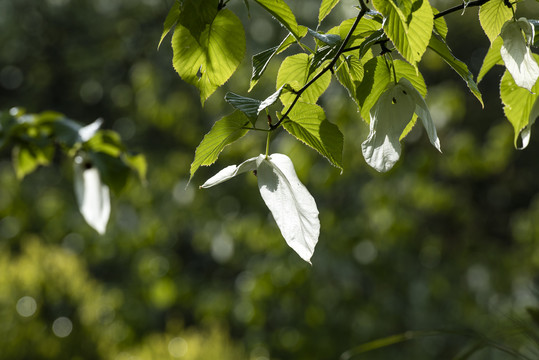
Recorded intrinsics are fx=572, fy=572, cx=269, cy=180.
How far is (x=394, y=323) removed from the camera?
2439 millimetres

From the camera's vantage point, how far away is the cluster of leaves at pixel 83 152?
75 centimetres

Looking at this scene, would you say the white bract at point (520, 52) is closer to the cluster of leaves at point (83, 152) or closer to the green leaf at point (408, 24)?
the green leaf at point (408, 24)

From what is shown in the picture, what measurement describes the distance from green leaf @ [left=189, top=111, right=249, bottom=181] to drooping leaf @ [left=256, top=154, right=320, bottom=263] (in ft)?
0.10

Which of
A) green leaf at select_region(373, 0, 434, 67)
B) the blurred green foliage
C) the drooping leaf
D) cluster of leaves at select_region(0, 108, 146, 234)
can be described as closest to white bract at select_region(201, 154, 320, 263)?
the drooping leaf

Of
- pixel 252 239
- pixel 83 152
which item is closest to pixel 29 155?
pixel 83 152

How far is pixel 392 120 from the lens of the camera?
372 mm

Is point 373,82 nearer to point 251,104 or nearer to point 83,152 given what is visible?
point 251,104

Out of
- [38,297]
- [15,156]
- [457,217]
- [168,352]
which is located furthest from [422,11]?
[457,217]

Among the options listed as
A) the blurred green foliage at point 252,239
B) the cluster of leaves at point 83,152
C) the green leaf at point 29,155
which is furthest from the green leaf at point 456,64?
the blurred green foliage at point 252,239

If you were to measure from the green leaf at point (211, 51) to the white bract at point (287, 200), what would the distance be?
0.07m

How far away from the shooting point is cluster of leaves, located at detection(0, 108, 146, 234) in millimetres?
748

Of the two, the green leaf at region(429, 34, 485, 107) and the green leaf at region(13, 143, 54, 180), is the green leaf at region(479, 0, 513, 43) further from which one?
the green leaf at region(13, 143, 54, 180)

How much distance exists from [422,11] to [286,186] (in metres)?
0.14

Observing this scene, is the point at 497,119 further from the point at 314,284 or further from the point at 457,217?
the point at 314,284
